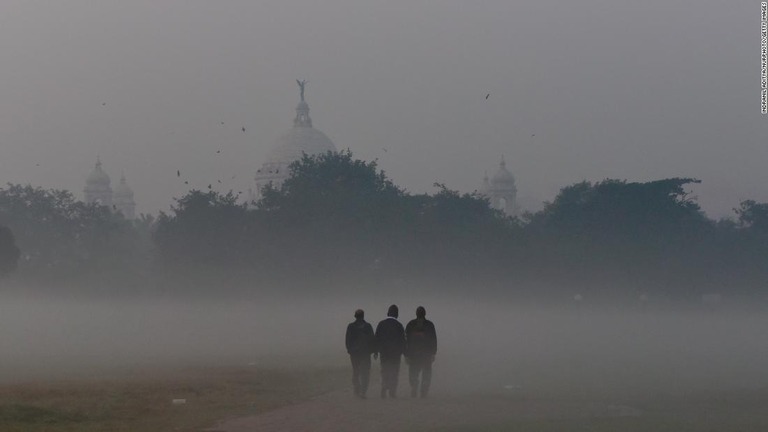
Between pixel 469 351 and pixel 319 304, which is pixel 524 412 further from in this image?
pixel 319 304

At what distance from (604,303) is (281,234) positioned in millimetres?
20151

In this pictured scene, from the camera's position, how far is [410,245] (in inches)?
3423

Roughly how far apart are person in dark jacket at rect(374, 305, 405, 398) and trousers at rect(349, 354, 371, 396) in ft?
0.98

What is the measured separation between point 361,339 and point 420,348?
1.10m

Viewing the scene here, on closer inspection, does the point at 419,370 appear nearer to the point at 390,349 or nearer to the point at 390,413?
the point at 390,349

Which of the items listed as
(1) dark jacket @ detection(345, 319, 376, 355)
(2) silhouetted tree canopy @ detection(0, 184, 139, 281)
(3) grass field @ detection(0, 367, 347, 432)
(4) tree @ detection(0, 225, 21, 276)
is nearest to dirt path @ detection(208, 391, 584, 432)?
(3) grass field @ detection(0, 367, 347, 432)

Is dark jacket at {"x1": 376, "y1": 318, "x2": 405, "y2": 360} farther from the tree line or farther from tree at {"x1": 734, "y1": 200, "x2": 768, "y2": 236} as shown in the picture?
tree at {"x1": 734, "y1": 200, "x2": 768, "y2": 236}

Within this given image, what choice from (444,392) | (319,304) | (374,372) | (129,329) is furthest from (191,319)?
(444,392)

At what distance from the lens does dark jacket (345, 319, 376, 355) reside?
85.7 feet

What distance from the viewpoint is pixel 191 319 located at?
67750 mm

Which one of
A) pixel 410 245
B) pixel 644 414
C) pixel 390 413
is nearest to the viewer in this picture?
pixel 390 413

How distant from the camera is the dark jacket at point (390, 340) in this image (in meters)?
26.0

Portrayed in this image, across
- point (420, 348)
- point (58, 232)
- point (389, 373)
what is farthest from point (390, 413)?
point (58, 232)

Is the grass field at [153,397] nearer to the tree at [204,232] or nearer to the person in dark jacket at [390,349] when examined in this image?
the person in dark jacket at [390,349]
